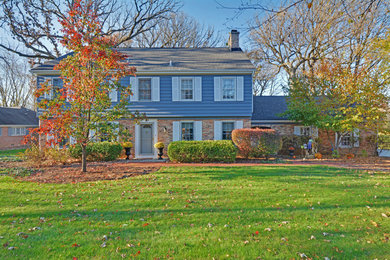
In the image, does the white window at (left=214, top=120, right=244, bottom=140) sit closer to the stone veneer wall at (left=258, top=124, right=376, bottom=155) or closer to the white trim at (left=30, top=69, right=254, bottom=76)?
the white trim at (left=30, top=69, right=254, bottom=76)

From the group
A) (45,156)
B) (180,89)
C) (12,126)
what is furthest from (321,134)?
(12,126)

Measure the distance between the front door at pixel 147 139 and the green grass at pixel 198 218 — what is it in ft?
22.3

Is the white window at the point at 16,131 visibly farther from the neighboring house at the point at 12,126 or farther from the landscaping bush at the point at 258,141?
the landscaping bush at the point at 258,141

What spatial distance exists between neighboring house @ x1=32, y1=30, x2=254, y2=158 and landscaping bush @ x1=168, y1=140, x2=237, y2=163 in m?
2.39

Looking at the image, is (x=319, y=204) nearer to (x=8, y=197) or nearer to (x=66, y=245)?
(x=66, y=245)

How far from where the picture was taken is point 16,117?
82.9 feet

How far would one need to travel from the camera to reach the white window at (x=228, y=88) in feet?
42.6

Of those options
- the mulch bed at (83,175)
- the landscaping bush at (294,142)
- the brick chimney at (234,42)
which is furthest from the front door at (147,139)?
the landscaping bush at (294,142)

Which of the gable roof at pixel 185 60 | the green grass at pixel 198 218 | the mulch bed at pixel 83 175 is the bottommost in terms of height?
the green grass at pixel 198 218

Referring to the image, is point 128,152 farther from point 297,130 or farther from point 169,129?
point 297,130

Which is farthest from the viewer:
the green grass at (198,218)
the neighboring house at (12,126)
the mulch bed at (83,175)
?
the neighboring house at (12,126)

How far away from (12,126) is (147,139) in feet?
60.9

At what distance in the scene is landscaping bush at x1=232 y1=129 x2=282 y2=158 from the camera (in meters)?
11.3

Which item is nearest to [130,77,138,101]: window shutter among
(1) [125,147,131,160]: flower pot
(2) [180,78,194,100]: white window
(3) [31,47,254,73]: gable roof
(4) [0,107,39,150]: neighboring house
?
(3) [31,47,254,73]: gable roof
